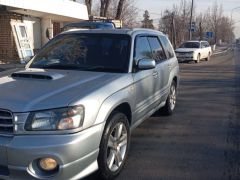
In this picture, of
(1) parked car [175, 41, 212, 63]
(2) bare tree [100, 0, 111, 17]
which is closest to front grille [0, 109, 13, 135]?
(1) parked car [175, 41, 212, 63]

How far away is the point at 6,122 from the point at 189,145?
309cm

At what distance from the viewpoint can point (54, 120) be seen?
376 cm

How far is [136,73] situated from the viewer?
527cm

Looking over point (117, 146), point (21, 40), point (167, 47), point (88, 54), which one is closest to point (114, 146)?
point (117, 146)

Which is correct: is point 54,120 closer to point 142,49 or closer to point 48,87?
point 48,87

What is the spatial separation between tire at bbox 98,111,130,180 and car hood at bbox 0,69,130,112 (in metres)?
0.37

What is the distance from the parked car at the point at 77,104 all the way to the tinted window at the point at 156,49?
0.63ft

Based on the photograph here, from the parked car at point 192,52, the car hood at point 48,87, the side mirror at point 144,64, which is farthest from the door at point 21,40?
the car hood at point 48,87

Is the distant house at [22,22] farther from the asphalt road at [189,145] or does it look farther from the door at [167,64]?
the asphalt road at [189,145]

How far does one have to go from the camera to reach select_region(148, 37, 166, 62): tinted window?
256 inches

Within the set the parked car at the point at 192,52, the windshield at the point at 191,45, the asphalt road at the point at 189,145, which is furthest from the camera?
the windshield at the point at 191,45

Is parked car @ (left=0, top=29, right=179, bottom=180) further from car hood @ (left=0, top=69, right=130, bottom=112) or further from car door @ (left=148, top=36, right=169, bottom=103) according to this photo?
car door @ (left=148, top=36, right=169, bottom=103)

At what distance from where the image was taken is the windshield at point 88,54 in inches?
205

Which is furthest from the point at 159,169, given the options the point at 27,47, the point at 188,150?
the point at 27,47
